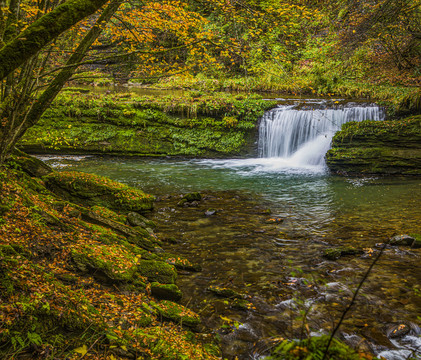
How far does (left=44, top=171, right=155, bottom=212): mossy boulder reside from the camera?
6152 millimetres

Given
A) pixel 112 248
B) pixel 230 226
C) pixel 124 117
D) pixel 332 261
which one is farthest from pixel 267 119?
pixel 112 248

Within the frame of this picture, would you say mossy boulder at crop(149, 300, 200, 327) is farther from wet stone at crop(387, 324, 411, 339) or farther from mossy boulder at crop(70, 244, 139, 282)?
wet stone at crop(387, 324, 411, 339)

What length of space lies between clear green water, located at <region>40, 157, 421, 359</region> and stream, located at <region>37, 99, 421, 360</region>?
2cm

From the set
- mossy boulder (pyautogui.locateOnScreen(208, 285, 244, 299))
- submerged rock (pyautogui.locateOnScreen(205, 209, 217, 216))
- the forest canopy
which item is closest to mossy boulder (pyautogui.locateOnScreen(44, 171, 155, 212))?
submerged rock (pyautogui.locateOnScreen(205, 209, 217, 216))

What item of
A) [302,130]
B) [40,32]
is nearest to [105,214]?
[40,32]

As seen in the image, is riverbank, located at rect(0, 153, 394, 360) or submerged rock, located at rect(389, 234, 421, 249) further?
submerged rock, located at rect(389, 234, 421, 249)

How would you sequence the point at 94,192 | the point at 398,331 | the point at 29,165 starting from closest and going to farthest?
the point at 398,331 → the point at 29,165 → the point at 94,192

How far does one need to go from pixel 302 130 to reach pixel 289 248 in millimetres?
9110

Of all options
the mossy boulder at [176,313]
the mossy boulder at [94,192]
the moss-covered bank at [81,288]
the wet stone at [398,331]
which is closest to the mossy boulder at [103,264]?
the moss-covered bank at [81,288]

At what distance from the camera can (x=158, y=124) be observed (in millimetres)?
13562

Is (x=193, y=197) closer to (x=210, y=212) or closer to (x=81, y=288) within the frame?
(x=210, y=212)

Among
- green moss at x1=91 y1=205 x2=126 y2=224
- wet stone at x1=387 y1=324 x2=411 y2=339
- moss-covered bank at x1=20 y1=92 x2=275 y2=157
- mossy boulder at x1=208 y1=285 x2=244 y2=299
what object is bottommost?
mossy boulder at x1=208 y1=285 x2=244 y2=299

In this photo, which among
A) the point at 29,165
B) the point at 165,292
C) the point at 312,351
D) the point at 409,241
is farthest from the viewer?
the point at 29,165

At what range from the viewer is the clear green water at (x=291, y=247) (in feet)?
10.6
